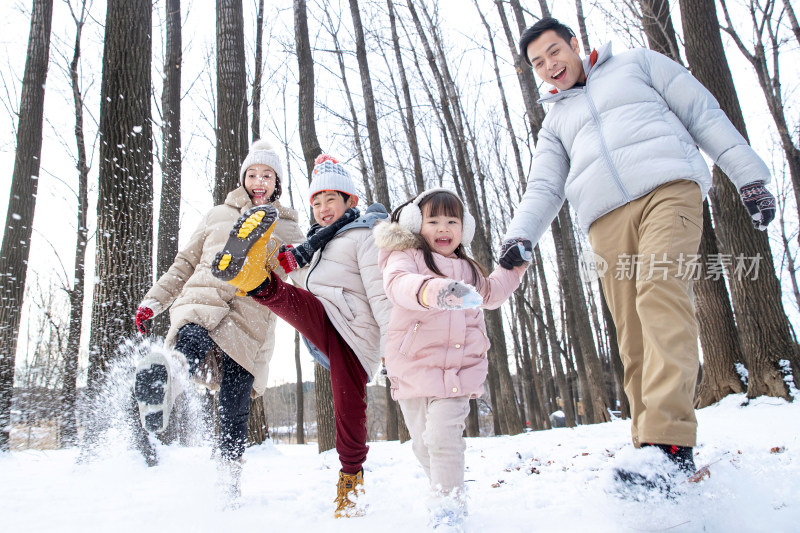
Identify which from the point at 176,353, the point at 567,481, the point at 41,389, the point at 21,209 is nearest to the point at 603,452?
the point at 567,481

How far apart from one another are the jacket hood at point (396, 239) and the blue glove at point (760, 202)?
4.46 feet

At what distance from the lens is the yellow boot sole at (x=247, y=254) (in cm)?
186

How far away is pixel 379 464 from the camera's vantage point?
396cm

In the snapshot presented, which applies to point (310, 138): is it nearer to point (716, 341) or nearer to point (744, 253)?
point (744, 253)

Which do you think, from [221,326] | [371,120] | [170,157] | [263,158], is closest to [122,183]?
[263,158]

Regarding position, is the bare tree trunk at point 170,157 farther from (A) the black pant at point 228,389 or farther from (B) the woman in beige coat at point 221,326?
(A) the black pant at point 228,389

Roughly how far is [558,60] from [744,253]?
4.64 meters

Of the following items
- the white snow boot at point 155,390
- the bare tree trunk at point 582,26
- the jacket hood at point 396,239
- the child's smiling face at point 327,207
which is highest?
the bare tree trunk at point 582,26

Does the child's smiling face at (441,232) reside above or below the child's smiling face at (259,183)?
below

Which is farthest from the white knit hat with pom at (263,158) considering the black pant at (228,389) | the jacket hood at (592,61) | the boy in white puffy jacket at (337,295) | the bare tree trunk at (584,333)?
the bare tree trunk at (584,333)

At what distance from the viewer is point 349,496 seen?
7.31ft

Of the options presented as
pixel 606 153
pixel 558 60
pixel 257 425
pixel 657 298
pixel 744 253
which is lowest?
pixel 257 425

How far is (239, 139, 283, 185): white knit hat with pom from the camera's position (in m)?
3.11

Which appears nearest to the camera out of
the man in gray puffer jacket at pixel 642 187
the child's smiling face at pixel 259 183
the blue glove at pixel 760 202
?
the man in gray puffer jacket at pixel 642 187
